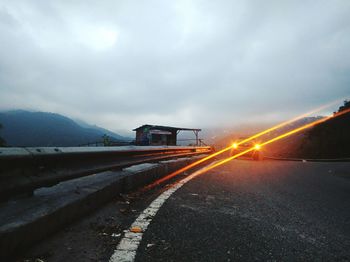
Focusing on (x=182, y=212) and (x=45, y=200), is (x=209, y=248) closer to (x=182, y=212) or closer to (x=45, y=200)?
(x=182, y=212)

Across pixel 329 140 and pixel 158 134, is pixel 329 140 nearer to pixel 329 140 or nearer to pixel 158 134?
pixel 329 140

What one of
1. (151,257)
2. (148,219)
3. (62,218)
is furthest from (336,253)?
(62,218)

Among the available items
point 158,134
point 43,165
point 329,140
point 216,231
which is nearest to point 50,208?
point 43,165

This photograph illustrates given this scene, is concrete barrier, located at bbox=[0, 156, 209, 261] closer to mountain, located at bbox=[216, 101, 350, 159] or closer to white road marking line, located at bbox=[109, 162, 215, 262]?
white road marking line, located at bbox=[109, 162, 215, 262]

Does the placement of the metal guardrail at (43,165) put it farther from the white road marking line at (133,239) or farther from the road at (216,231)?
the white road marking line at (133,239)

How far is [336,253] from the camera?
2133 millimetres

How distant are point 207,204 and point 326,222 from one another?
154 centimetres

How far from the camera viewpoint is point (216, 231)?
8.36ft

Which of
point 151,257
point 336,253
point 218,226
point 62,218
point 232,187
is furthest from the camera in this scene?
point 232,187

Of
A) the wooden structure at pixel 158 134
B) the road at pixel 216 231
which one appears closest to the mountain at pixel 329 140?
the wooden structure at pixel 158 134

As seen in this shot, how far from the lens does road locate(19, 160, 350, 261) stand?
6.56 feet

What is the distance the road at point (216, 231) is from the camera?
200cm

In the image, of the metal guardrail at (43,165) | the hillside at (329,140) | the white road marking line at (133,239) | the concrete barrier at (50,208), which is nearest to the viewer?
the concrete barrier at (50,208)

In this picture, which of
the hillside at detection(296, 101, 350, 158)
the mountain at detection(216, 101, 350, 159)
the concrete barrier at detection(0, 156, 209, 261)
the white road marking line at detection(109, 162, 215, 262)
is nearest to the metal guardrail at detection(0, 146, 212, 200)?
the concrete barrier at detection(0, 156, 209, 261)
